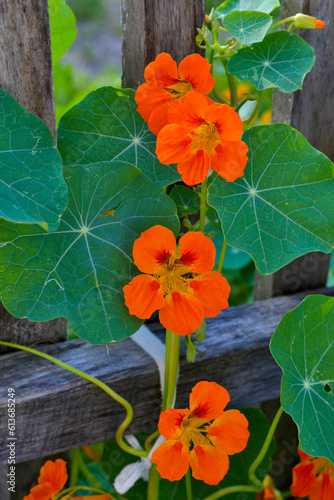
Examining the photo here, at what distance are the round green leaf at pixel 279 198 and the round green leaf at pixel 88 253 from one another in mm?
102

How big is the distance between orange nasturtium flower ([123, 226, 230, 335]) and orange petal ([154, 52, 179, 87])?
8.7 inches

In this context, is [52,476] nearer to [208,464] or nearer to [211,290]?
[208,464]

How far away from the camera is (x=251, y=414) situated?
1116 mm

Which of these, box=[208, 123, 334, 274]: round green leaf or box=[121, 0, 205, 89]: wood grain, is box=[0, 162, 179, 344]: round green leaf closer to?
box=[208, 123, 334, 274]: round green leaf

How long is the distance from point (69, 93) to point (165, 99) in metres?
1.31

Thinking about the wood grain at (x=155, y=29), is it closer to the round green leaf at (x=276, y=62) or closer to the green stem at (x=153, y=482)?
the round green leaf at (x=276, y=62)

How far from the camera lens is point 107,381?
0.93 m

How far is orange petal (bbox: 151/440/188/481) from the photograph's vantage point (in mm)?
750

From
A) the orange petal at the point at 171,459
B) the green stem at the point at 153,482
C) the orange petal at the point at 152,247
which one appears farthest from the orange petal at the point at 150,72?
the green stem at the point at 153,482

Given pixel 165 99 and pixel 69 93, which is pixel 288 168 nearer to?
pixel 165 99

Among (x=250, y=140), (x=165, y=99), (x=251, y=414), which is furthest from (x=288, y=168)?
(x=251, y=414)

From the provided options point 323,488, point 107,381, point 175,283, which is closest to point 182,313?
point 175,283

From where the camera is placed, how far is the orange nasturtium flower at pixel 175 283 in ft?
2.41

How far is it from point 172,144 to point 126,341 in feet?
1.45
